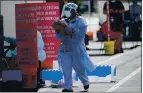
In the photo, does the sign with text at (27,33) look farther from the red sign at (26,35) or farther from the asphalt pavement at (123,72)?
the asphalt pavement at (123,72)

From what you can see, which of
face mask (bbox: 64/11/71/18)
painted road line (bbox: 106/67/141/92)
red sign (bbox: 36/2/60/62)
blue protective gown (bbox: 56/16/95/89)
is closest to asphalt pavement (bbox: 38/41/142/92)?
painted road line (bbox: 106/67/141/92)

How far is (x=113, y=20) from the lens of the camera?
26.0 meters

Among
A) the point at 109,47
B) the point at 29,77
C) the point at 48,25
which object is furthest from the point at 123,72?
the point at 109,47

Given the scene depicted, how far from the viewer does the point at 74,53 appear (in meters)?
12.7

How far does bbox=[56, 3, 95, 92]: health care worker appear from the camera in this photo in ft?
41.0

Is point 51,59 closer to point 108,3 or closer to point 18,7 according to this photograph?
point 18,7

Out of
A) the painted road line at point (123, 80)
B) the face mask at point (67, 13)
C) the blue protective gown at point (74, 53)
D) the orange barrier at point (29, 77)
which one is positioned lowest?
the painted road line at point (123, 80)

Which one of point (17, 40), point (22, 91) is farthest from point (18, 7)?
point (22, 91)

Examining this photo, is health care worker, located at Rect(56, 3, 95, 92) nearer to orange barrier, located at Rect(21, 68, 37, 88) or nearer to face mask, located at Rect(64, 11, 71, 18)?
face mask, located at Rect(64, 11, 71, 18)

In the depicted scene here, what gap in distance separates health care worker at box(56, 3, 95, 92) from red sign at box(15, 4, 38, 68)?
0.90m

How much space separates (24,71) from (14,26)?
172 cm

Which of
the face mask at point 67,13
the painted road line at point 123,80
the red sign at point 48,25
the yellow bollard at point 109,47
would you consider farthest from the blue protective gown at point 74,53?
the yellow bollard at point 109,47

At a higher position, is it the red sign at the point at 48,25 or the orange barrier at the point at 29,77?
the red sign at the point at 48,25

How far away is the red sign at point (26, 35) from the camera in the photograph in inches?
527
